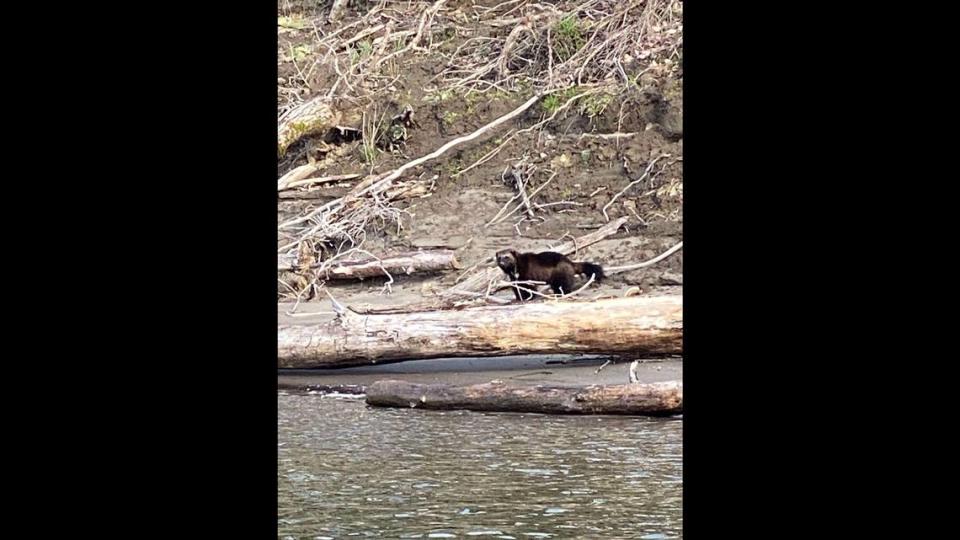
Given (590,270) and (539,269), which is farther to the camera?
(590,270)

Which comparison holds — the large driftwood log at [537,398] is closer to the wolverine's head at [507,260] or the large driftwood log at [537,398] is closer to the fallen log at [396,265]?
the wolverine's head at [507,260]

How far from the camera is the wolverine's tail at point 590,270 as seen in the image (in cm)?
780

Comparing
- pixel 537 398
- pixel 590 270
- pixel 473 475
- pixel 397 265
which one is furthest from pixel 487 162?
pixel 473 475

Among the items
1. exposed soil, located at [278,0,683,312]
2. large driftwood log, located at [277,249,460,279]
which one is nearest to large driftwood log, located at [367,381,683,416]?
exposed soil, located at [278,0,683,312]

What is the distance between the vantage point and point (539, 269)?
762cm

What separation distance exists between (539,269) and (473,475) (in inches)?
119

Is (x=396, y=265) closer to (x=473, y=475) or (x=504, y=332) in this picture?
(x=504, y=332)

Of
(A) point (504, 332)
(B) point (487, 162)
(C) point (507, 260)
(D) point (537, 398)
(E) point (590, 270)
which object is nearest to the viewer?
(D) point (537, 398)

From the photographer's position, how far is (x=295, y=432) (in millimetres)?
5648

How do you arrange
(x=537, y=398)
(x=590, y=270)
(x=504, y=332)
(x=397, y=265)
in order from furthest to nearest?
(x=397, y=265) → (x=590, y=270) → (x=504, y=332) → (x=537, y=398)
